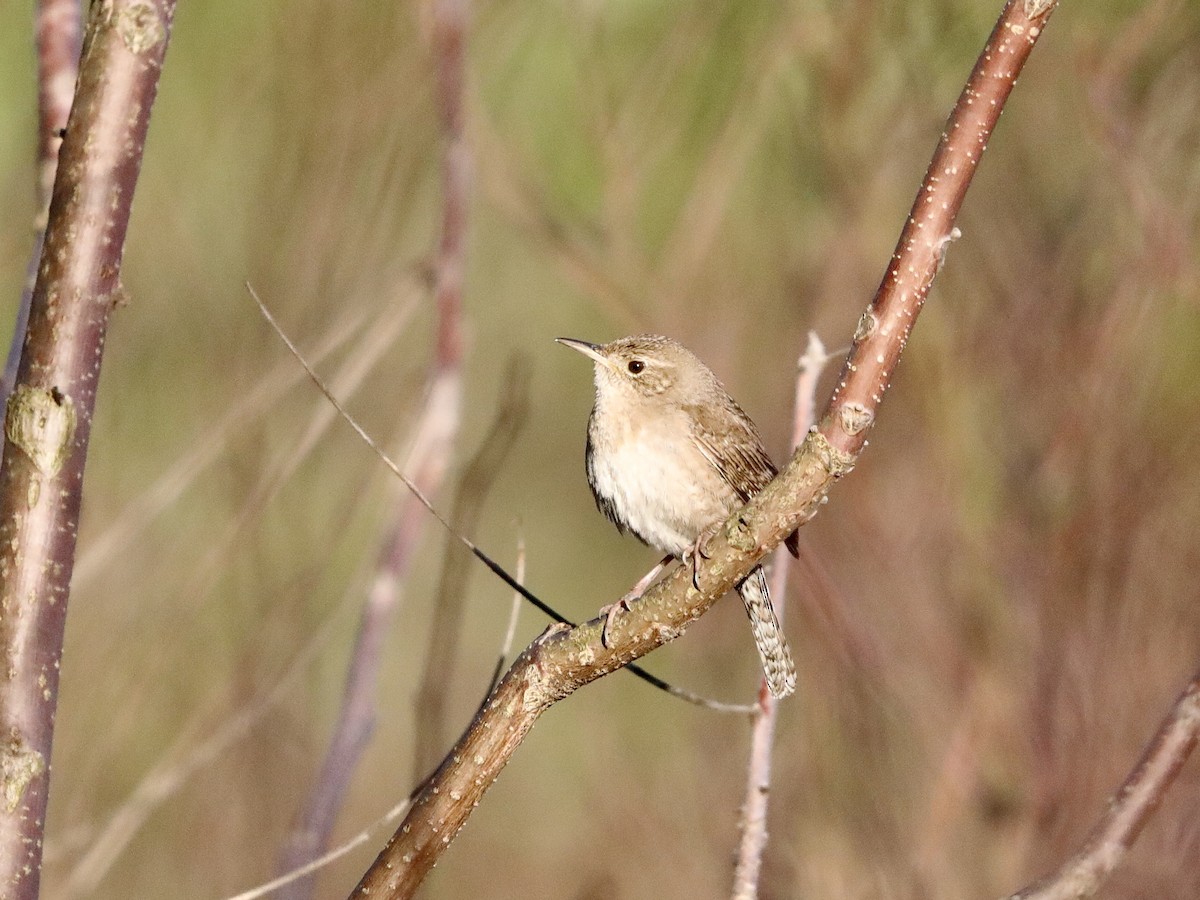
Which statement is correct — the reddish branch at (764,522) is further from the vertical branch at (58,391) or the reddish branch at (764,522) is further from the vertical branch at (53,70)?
the vertical branch at (53,70)

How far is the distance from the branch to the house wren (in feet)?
6.71

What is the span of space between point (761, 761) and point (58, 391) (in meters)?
1.32

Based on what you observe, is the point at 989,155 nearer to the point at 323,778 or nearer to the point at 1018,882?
the point at 1018,882

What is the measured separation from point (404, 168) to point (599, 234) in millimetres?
1192

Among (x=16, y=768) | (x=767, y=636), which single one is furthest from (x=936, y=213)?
(x=767, y=636)

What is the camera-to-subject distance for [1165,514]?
3867 millimetres

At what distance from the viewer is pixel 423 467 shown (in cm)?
331

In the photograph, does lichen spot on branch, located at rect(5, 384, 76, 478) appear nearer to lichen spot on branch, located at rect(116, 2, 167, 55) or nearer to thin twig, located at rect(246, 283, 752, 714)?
thin twig, located at rect(246, 283, 752, 714)

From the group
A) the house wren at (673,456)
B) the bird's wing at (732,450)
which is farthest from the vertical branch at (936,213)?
the bird's wing at (732,450)

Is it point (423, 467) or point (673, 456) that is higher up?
point (673, 456)

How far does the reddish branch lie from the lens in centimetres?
164

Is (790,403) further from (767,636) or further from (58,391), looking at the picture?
(58,391)

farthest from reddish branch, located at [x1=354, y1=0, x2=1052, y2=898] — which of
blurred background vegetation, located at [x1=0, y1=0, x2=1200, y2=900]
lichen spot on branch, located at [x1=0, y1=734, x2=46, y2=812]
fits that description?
blurred background vegetation, located at [x1=0, y1=0, x2=1200, y2=900]

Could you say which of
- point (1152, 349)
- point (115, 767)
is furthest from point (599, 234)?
point (115, 767)
